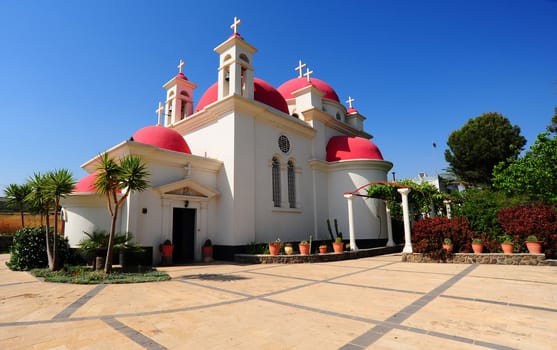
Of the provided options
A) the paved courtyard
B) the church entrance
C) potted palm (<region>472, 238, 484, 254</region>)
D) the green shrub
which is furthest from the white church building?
potted palm (<region>472, 238, 484, 254</region>)

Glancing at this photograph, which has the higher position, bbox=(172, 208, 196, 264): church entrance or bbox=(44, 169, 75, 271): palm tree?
bbox=(44, 169, 75, 271): palm tree

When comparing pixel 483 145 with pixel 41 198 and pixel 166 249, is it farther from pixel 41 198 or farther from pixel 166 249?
pixel 41 198

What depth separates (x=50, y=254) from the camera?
10.4m

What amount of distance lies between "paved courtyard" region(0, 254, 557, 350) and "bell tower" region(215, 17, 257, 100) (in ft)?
33.1

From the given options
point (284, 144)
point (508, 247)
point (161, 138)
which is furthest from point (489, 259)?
point (161, 138)

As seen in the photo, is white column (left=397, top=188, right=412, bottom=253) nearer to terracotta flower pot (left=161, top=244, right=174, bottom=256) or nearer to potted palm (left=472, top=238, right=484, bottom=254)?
potted palm (left=472, top=238, right=484, bottom=254)

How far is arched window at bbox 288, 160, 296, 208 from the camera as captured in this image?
57.5 ft

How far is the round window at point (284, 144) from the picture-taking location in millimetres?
17156

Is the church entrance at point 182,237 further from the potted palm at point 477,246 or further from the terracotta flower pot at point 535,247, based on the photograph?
the terracotta flower pot at point 535,247

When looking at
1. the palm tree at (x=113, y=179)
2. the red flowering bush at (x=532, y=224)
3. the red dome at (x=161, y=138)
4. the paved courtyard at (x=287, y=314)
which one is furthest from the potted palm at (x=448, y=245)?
the red dome at (x=161, y=138)

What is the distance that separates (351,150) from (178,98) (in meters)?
11.9

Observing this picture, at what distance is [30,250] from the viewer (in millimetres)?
11234

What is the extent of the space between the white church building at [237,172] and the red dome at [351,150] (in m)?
0.07

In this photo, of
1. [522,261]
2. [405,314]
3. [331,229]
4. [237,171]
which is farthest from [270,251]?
[522,261]
